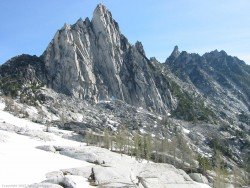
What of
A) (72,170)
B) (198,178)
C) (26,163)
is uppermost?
(198,178)

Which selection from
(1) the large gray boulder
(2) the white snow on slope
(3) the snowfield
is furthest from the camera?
(1) the large gray boulder

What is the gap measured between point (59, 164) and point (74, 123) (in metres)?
102

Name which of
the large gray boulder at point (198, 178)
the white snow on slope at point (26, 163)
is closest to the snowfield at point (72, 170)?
the white snow on slope at point (26, 163)

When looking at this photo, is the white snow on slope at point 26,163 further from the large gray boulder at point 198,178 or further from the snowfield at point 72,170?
the large gray boulder at point 198,178

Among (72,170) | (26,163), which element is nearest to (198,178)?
(72,170)

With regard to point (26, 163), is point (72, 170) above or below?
below

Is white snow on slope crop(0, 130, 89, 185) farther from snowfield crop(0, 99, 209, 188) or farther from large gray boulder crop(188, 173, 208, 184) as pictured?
large gray boulder crop(188, 173, 208, 184)

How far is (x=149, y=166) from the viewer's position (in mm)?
108312

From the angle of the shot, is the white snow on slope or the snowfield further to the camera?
the snowfield

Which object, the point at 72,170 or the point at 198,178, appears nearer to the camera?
the point at 72,170

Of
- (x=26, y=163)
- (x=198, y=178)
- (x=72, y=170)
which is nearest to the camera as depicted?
(x=26, y=163)

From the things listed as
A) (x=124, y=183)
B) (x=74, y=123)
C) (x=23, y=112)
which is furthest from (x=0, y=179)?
(x=23, y=112)

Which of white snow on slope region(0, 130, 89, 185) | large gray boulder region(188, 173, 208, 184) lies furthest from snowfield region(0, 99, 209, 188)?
large gray boulder region(188, 173, 208, 184)

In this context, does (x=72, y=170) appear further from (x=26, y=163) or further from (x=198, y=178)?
(x=198, y=178)
